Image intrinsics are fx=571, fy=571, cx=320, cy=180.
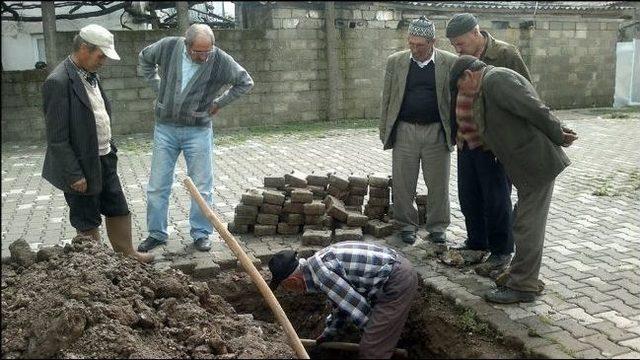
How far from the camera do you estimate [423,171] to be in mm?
Result: 5578

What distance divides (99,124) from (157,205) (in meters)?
1.04

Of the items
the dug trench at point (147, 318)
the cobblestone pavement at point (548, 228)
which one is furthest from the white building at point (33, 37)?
the dug trench at point (147, 318)

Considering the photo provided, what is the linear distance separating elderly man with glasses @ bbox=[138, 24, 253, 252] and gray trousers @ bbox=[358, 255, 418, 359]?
87.8 inches

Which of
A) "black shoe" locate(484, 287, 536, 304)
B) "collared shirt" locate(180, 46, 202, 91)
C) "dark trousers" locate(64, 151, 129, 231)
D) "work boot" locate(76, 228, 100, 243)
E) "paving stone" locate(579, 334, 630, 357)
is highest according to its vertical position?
"collared shirt" locate(180, 46, 202, 91)

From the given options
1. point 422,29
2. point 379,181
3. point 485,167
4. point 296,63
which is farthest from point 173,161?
point 296,63

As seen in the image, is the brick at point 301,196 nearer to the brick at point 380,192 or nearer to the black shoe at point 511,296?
the brick at point 380,192

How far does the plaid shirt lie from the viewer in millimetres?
Result: 3586

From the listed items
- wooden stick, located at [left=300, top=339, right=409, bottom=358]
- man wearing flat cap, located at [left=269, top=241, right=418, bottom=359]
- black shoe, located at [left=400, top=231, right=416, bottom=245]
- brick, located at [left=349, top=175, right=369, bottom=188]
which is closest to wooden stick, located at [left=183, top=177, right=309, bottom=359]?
man wearing flat cap, located at [left=269, top=241, right=418, bottom=359]

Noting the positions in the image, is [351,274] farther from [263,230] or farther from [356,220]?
[263,230]

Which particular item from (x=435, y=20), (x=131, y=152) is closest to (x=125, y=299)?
(x=131, y=152)

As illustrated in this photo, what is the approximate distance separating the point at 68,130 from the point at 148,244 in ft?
4.89

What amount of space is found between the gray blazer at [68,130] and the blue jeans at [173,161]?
854 mm

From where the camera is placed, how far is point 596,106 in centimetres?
1770

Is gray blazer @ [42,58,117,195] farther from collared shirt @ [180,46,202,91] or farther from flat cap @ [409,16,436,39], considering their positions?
flat cap @ [409,16,436,39]
